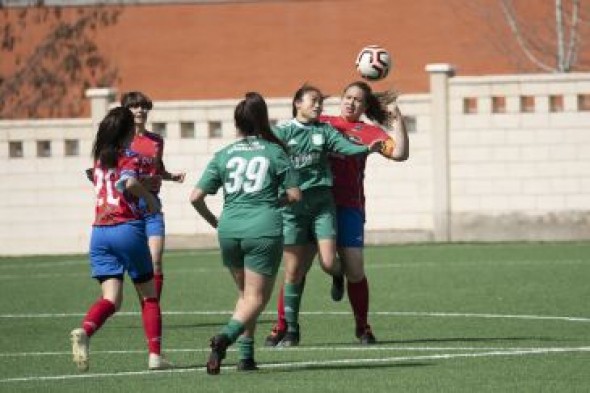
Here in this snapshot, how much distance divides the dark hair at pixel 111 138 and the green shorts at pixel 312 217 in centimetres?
226

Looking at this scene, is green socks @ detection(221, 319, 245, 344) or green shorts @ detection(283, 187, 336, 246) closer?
green socks @ detection(221, 319, 245, 344)

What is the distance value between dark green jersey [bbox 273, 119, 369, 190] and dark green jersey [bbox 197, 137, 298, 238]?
2011 mm

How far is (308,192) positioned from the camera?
16.3m

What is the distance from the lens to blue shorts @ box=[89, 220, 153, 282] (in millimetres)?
14492

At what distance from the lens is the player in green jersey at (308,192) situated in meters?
16.2

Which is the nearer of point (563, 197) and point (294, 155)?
→ point (294, 155)

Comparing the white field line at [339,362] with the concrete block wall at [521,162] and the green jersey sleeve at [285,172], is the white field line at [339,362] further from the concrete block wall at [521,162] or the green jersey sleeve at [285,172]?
the concrete block wall at [521,162]

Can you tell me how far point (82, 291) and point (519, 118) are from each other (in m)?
9.47

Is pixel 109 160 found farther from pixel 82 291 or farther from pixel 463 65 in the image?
pixel 463 65

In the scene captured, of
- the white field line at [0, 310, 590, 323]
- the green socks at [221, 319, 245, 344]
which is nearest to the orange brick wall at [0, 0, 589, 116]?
the white field line at [0, 310, 590, 323]

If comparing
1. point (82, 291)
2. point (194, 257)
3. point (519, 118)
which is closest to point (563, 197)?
point (519, 118)

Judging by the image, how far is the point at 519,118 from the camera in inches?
1216

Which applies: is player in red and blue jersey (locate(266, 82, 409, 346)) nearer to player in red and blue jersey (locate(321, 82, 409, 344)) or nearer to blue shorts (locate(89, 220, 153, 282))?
player in red and blue jersey (locate(321, 82, 409, 344))

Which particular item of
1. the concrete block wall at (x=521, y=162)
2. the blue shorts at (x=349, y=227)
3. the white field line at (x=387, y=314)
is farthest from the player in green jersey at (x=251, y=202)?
the concrete block wall at (x=521, y=162)
